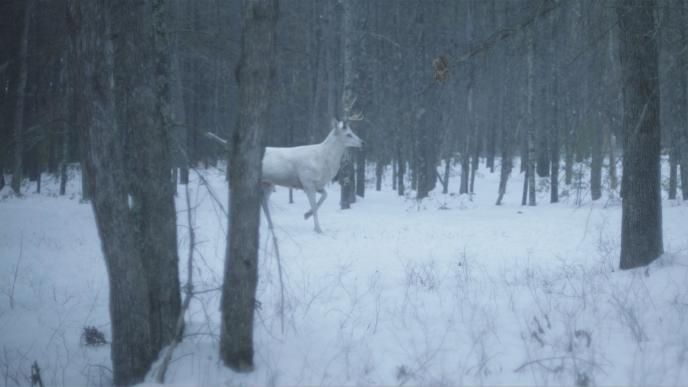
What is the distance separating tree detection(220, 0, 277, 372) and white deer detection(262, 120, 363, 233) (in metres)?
8.30

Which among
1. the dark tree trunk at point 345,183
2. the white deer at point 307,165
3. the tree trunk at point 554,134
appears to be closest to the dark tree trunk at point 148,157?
the white deer at point 307,165

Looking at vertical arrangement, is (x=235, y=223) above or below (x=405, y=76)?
below

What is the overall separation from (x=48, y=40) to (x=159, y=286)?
2501mm

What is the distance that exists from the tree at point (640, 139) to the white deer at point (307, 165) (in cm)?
701

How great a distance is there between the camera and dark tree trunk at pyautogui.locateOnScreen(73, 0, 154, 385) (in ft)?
12.3

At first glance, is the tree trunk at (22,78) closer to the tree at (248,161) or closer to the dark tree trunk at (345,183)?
the tree at (248,161)

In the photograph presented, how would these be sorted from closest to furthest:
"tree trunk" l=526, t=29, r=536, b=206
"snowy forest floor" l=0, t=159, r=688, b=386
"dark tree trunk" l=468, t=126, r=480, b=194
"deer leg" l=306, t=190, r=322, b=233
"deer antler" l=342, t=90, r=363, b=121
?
"snowy forest floor" l=0, t=159, r=688, b=386 → "deer leg" l=306, t=190, r=322, b=233 → "deer antler" l=342, t=90, r=363, b=121 → "tree trunk" l=526, t=29, r=536, b=206 → "dark tree trunk" l=468, t=126, r=480, b=194

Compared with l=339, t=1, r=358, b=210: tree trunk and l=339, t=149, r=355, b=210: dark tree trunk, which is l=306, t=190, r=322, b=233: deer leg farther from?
l=339, t=149, r=355, b=210: dark tree trunk

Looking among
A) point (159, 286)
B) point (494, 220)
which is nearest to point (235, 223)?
point (159, 286)

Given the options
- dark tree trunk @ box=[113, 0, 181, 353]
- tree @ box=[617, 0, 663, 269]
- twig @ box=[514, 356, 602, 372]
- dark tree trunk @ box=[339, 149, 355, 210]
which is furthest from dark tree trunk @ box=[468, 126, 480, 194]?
dark tree trunk @ box=[113, 0, 181, 353]

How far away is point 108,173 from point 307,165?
900 centimetres

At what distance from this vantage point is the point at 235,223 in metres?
3.97

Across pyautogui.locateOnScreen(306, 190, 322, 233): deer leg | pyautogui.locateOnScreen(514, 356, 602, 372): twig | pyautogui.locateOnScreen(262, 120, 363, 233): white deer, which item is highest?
pyautogui.locateOnScreen(262, 120, 363, 233): white deer

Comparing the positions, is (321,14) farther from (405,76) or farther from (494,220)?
(494,220)
